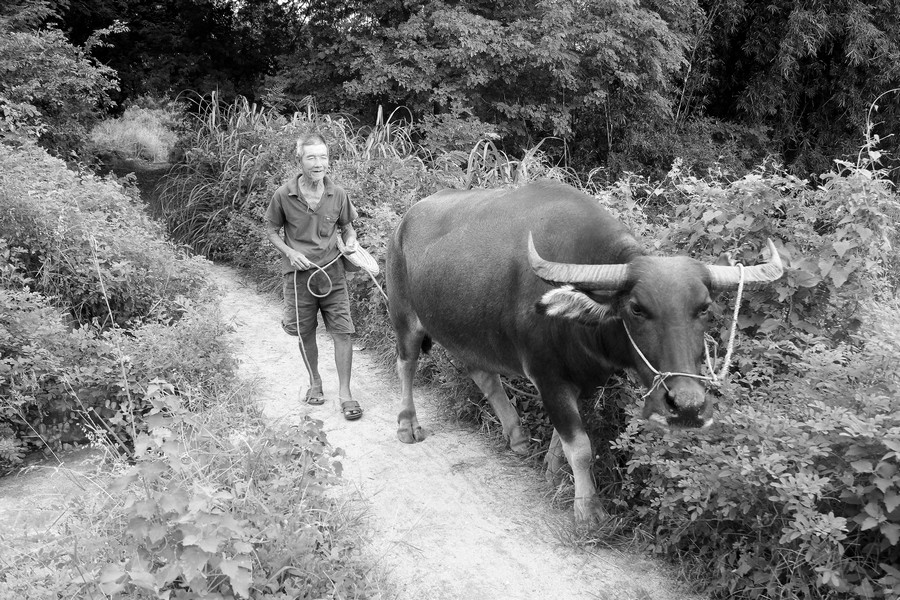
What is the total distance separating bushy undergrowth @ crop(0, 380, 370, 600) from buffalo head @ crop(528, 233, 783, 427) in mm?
1289

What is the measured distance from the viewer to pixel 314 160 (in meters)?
4.64

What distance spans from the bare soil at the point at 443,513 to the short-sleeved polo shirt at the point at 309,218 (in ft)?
3.77

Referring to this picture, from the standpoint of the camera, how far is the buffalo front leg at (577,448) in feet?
11.4

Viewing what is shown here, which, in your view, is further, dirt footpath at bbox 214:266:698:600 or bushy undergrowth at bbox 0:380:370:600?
dirt footpath at bbox 214:266:698:600

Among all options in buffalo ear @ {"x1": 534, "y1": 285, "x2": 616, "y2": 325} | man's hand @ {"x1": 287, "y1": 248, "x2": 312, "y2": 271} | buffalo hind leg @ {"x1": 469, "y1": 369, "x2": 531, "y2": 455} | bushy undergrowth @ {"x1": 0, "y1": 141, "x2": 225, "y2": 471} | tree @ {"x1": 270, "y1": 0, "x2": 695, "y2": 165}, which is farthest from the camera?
tree @ {"x1": 270, "y1": 0, "x2": 695, "y2": 165}

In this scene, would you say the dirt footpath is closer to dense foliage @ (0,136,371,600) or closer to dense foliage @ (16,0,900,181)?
dense foliage @ (0,136,371,600)

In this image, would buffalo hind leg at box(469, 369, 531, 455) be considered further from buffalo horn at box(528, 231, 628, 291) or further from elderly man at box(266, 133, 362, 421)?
buffalo horn at box(528, 231, 628, 291)

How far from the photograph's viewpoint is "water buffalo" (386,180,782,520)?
9.27 feet

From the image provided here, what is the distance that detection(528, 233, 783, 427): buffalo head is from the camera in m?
2.73

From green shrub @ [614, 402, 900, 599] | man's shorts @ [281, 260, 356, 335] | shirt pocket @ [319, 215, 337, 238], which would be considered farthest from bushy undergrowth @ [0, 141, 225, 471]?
green shrub @ [614, 402, 900, 599]

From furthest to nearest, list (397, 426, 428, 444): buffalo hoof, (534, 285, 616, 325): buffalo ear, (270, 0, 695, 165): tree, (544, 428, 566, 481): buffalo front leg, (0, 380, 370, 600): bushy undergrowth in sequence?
(270, 0, 695, 165): tree, (397, 426, 428, 444): buffalo hoof, (544, 428, 566, 481): buffalo front leg, (534, 285, 616, 325): buffalo ear, (0, 380, 370, 600): bushy undergrowth

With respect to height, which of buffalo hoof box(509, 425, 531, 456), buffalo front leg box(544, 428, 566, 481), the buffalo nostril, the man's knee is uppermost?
the buffalo nostril

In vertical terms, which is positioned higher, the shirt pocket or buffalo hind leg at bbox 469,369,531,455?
the shirt pocket

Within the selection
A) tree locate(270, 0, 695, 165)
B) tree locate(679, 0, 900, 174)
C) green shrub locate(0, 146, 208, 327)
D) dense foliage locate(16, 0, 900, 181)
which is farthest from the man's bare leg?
tree locate(679, 0, 900, 174)
